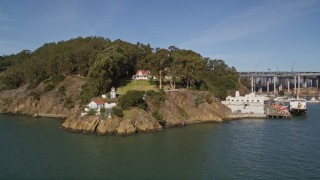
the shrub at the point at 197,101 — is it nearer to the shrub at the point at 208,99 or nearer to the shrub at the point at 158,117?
the shrub at the point at 208,99

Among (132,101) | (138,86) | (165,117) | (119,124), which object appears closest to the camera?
(119,124)

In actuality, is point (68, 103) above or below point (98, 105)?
above

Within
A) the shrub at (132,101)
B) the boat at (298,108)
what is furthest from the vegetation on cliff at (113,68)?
the boat at (298,108)

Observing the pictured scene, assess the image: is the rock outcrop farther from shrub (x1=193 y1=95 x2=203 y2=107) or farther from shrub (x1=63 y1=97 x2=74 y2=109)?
shrub (x1=63 y1=97 x2=74 y2=109)

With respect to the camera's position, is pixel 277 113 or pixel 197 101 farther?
pixel 277 113

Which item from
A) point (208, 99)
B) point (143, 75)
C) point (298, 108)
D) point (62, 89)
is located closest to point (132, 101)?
point (208, 99)

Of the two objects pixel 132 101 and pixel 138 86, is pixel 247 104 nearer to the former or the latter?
pixel 138 86

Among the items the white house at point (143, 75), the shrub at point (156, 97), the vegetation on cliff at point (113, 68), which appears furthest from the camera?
the white house at point (143, 75)

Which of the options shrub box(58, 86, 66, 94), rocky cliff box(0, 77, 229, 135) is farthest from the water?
shrub box(58, 86, 66, 94)
